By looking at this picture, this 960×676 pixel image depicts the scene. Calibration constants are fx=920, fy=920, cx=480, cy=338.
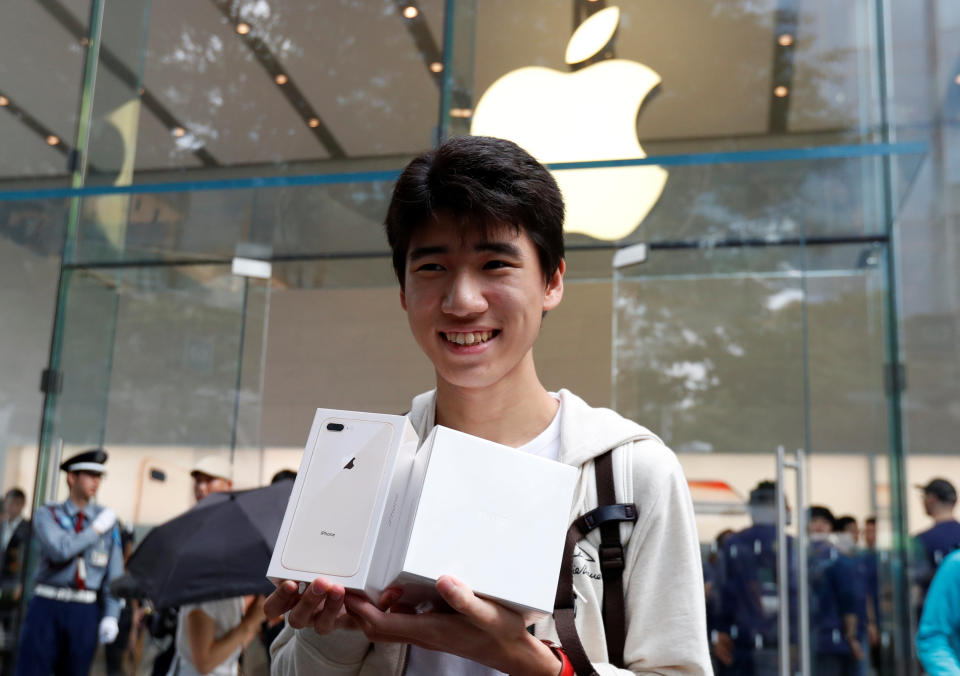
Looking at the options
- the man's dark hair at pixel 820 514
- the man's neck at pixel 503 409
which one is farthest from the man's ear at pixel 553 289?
the man's dark hair at pixel 820 514

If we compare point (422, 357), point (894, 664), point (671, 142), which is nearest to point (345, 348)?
point (422, 357)

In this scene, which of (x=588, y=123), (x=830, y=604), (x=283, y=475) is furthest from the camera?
(x=588, y=123)

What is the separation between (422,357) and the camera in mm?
5418

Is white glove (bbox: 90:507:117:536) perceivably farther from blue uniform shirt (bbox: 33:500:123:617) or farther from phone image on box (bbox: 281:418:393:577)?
phone image on box (bbox: 281:418:393:577)

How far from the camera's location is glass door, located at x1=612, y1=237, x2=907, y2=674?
471 cm

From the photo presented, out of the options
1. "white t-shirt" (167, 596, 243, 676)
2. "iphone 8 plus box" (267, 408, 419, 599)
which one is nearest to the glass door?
"white t-shirt" (167, 596, 243, 676)

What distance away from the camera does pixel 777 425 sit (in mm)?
4977

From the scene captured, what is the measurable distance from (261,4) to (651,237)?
314 cm

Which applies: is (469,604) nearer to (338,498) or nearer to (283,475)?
(338,498)

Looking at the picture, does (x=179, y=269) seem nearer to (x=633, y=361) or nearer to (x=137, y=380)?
(x=137, y=380)

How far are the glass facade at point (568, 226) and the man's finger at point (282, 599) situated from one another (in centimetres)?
395

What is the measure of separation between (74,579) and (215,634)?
7.31 ft

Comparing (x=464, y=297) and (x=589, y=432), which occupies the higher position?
(x=464, y=297)

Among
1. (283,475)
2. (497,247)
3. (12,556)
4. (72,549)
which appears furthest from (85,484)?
(497,247)
